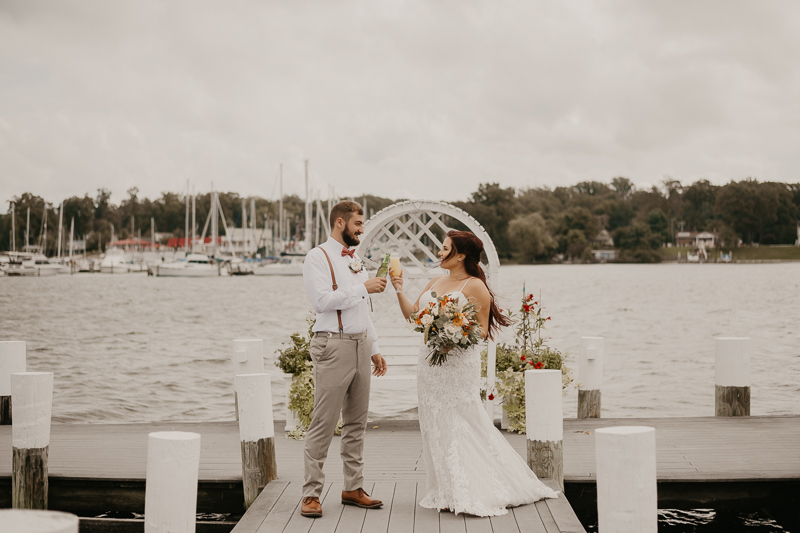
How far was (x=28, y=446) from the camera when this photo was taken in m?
6.46

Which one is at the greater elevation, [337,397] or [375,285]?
[375,285]

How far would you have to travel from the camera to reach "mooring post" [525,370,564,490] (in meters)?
5.81

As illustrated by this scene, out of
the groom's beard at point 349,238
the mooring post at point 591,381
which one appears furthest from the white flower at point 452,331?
the mooring post at point 591,381

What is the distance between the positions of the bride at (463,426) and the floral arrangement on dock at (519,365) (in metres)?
2.82

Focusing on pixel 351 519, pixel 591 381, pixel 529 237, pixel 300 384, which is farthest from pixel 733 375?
pixel 529 237

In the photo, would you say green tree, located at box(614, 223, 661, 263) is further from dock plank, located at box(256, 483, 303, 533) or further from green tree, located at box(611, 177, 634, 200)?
dock plank, located at box(256, 483, 303, 533)

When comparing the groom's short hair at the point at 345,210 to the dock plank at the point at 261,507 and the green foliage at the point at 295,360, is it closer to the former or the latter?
the dock plank at the point at 261,507

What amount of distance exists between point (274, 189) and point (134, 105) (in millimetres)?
27224

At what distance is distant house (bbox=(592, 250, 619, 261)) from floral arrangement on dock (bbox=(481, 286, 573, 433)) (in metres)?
114

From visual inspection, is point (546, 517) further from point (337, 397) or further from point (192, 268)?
point (192, 268)

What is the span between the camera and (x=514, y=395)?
8.41 metres

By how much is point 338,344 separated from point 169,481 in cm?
141

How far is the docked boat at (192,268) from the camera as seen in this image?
293 feet

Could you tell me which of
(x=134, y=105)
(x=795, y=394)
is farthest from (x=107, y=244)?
(x=795, y=394)
